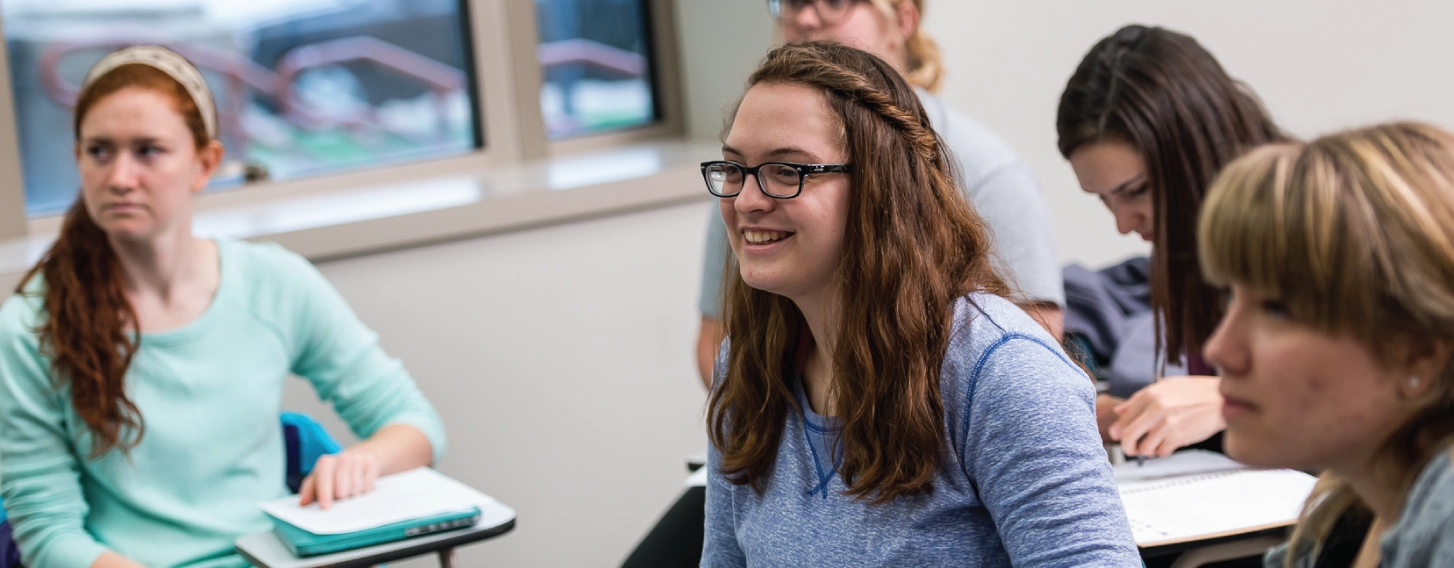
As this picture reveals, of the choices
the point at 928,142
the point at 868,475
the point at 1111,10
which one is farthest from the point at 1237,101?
the point at 1111,10

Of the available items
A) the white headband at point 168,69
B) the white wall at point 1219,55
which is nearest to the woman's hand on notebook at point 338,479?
the white headband at point 168,69

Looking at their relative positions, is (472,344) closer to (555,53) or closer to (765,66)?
(555,53)

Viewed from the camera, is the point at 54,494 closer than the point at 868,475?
No

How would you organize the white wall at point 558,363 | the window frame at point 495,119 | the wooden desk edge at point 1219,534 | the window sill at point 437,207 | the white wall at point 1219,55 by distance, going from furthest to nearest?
the white wall at point 1219,55
the window frame at point 495,119
the white wall at point 558,363
the window sill at point 437,207
the wooden desk edge at point 1219,534

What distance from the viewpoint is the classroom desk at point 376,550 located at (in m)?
1.73

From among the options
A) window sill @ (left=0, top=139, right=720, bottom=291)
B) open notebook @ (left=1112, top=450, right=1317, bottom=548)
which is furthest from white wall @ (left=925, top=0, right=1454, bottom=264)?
open notebook @ (left=1112, top=450, right=1317, bottom=548)

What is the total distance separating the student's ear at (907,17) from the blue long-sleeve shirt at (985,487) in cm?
112

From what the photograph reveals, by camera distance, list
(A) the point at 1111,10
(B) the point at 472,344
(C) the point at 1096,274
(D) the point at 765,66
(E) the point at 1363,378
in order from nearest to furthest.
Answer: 1. (E) the point at 1363,378
2. (D) the point at 765,66
3. (C) the point at 1096,274
4. (B) the point at 472,344
5. (A) the point at 1111,10

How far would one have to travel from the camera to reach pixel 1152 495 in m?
1.72

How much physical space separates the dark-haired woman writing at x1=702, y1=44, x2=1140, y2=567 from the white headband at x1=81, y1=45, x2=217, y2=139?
1.14m

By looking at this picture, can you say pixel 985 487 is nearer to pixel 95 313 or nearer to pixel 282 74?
pixel 95 313

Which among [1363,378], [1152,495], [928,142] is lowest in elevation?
[1152,495]

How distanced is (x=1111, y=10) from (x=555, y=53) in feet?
4.92

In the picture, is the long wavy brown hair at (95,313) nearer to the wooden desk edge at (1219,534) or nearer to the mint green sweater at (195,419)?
the mint green sweater at (195,419)
